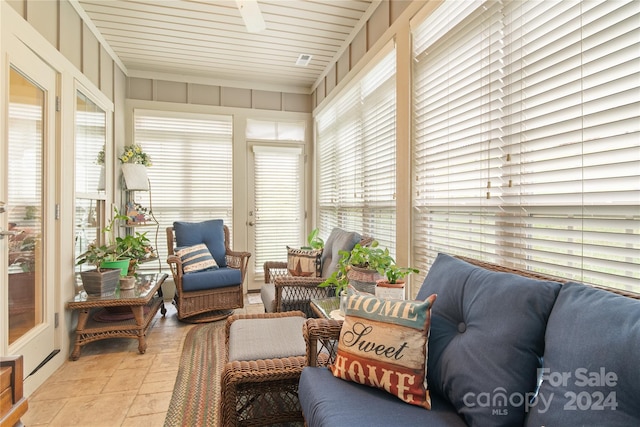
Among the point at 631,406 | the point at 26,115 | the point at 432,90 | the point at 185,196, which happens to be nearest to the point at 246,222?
the point at 185,196

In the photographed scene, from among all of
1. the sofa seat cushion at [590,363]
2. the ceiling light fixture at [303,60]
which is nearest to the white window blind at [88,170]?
the ceiling light fixture at [303,60]

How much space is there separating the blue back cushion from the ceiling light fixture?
7.03 feet

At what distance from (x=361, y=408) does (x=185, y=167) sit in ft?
13.3

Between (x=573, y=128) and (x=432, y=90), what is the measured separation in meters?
0.98

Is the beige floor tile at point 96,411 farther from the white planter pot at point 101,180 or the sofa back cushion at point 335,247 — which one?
the white planter pot at point 101,180

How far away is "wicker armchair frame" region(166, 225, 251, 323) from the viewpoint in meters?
3.32

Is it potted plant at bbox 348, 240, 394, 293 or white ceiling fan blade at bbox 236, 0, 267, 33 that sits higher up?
white ceiling fan blade at bbox 236, 0, 267, 33

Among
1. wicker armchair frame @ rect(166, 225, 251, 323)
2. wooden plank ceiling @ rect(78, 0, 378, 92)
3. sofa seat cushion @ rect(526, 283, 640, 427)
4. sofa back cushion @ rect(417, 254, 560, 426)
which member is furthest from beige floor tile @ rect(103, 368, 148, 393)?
wooden plank ceiling @ rect(78, 0, 378, 92)

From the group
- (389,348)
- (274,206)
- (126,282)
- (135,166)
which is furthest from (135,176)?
(389,348)

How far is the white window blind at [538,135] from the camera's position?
1.10 metres

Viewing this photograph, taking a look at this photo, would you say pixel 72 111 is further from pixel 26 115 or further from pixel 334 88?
pixel 334 88

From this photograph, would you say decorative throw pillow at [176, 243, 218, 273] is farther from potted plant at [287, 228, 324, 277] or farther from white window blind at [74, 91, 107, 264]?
potted plant at [287, 228, 324, 277]

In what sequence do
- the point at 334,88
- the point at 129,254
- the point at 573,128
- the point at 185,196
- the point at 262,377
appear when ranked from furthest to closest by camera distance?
the point at 185,196, the point at 334,88, the point at 129,254, the point at 262,377, the point at 573,128

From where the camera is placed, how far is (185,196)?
4434 millimetres
